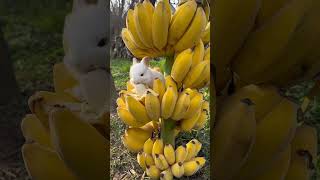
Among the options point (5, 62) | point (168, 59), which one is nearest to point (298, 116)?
point (168, 59)

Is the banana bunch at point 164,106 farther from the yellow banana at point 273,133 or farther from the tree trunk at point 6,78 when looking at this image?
the tree trunk at point 6,78

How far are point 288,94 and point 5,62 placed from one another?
2386 mm

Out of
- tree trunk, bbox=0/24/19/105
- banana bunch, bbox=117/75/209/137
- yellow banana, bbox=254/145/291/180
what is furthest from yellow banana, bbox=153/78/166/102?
tree trunk, bbox=0/24/19/105

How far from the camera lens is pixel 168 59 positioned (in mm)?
328

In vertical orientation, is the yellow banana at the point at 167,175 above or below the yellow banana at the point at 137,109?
below

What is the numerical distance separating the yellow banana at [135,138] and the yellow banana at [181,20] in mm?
62

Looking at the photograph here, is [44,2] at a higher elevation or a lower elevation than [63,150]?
lower

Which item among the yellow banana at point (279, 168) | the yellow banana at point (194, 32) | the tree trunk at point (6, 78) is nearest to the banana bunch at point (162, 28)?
the yellow banana at point (194, 32)

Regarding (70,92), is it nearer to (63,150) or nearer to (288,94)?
(63,150)

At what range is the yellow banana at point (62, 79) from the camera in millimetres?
386

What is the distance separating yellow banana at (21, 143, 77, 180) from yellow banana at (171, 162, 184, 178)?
0.28ft

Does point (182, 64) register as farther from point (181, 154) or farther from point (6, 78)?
point (6, 78)

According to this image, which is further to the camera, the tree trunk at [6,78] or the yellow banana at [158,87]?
the tree trunk at [6,78]

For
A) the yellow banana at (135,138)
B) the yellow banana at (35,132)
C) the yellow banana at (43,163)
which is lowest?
the yellow banana at (43,163)
